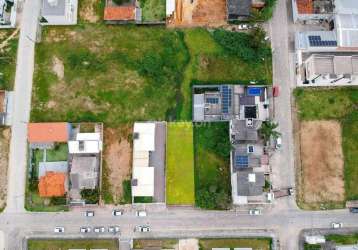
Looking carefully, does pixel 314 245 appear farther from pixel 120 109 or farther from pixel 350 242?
pixel 120 109

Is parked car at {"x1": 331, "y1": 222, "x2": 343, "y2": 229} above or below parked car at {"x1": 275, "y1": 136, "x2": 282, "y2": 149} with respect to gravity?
below

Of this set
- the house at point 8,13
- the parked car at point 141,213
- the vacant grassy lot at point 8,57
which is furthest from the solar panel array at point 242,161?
the house at point 8,13

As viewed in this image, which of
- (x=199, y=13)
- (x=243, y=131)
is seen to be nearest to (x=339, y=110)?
(x=243, y=131)

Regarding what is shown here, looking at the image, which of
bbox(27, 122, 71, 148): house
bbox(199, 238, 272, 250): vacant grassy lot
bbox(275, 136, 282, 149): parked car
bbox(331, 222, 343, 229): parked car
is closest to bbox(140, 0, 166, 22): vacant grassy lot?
bbox(27, 122, 71, 148): house

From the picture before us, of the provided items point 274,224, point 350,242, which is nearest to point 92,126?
point 274,224

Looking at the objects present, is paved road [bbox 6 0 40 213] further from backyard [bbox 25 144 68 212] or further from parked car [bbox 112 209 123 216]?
parked car [bbox 112 209 123 216]
